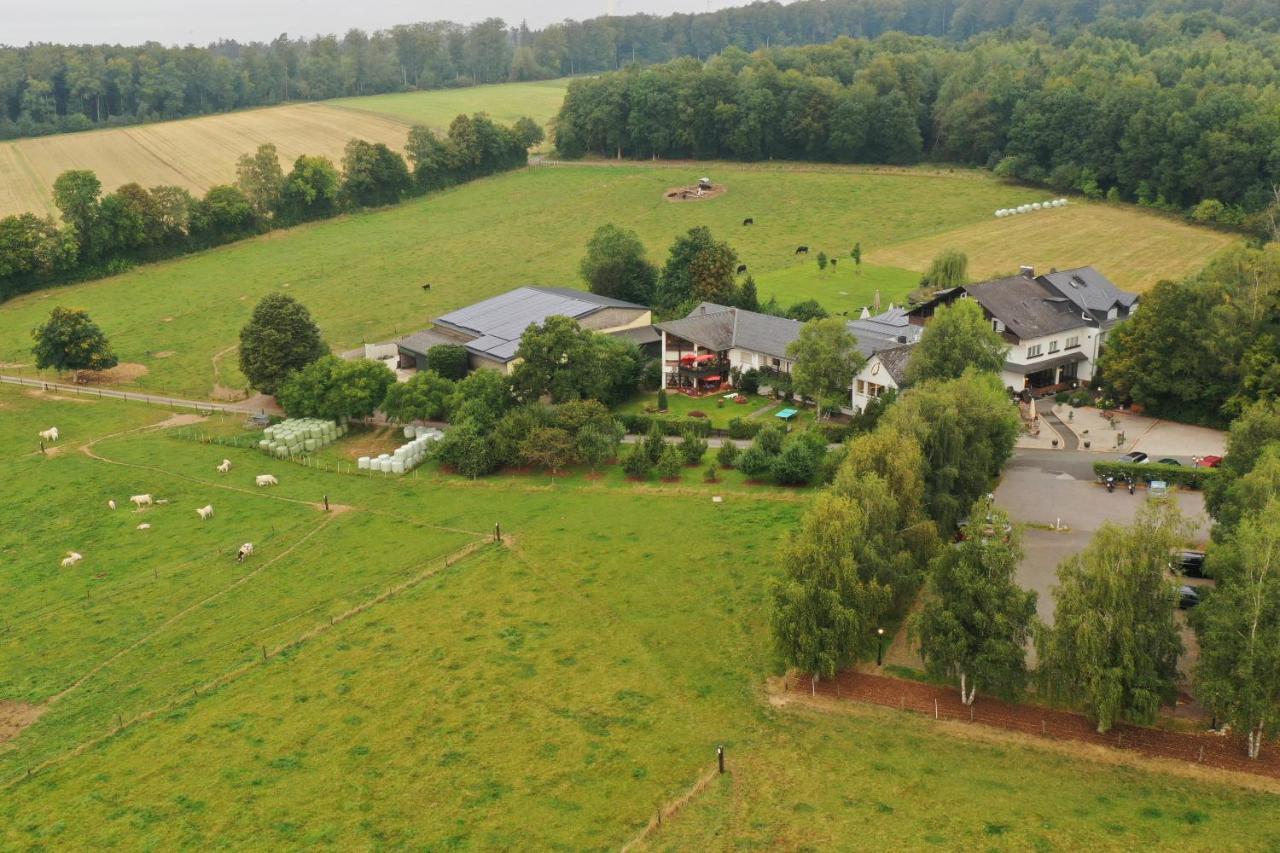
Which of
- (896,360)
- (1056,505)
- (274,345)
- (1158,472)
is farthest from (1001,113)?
(274,345)

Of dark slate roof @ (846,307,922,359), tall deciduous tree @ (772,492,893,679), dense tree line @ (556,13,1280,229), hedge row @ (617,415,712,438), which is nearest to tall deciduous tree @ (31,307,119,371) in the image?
hedge row @ (617,415,712,438)

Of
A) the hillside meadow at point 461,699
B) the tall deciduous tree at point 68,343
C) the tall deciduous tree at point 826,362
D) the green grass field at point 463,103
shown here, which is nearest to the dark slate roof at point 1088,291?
the tall deciduous tree at point 826,362

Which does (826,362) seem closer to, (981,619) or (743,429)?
(743,429)

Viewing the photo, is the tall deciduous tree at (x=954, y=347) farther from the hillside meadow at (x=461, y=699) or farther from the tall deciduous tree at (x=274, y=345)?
the tall deciduous tree at (x=274, y=345)

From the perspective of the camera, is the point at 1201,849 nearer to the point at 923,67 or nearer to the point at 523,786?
the point at 523,786

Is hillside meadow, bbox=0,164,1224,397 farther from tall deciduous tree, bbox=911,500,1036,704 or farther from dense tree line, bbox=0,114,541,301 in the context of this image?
tall deciduous tree, bbox=911,500,1036,704
